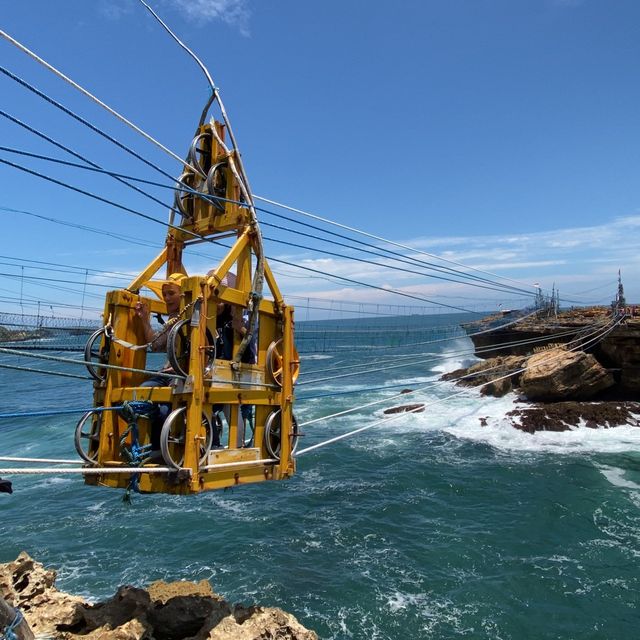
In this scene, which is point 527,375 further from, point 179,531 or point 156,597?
point 156,597

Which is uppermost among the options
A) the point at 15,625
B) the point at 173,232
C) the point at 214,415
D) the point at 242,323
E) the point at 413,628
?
the point at 173,232

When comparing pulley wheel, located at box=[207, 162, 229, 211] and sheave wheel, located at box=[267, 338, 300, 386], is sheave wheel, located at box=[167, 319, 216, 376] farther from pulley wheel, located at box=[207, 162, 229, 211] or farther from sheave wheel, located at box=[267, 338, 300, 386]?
pulley wheel, located at box=[207, 162, 229, 211]

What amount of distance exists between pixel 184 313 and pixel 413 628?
8.67 metres

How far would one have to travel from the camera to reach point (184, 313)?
7547 millimetres

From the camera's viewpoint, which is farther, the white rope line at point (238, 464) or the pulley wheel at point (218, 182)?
the pulley wheel at point (218, 182)

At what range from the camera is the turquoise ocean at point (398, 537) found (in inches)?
451

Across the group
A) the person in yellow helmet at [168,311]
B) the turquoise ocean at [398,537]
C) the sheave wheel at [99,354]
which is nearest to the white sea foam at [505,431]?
the turquoise ocean at [398,537]

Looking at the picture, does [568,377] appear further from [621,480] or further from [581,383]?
[621,480]

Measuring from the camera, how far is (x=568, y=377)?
97.5ft

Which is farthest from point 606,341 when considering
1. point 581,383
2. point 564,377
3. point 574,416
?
point 574,416

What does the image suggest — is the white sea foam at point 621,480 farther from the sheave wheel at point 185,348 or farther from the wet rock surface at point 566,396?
the sheave wheel at point 185,348

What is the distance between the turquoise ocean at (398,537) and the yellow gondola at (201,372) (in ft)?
5.70

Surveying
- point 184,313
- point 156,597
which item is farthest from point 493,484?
point 184,313

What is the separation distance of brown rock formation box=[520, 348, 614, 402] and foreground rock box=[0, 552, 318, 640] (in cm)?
2504
